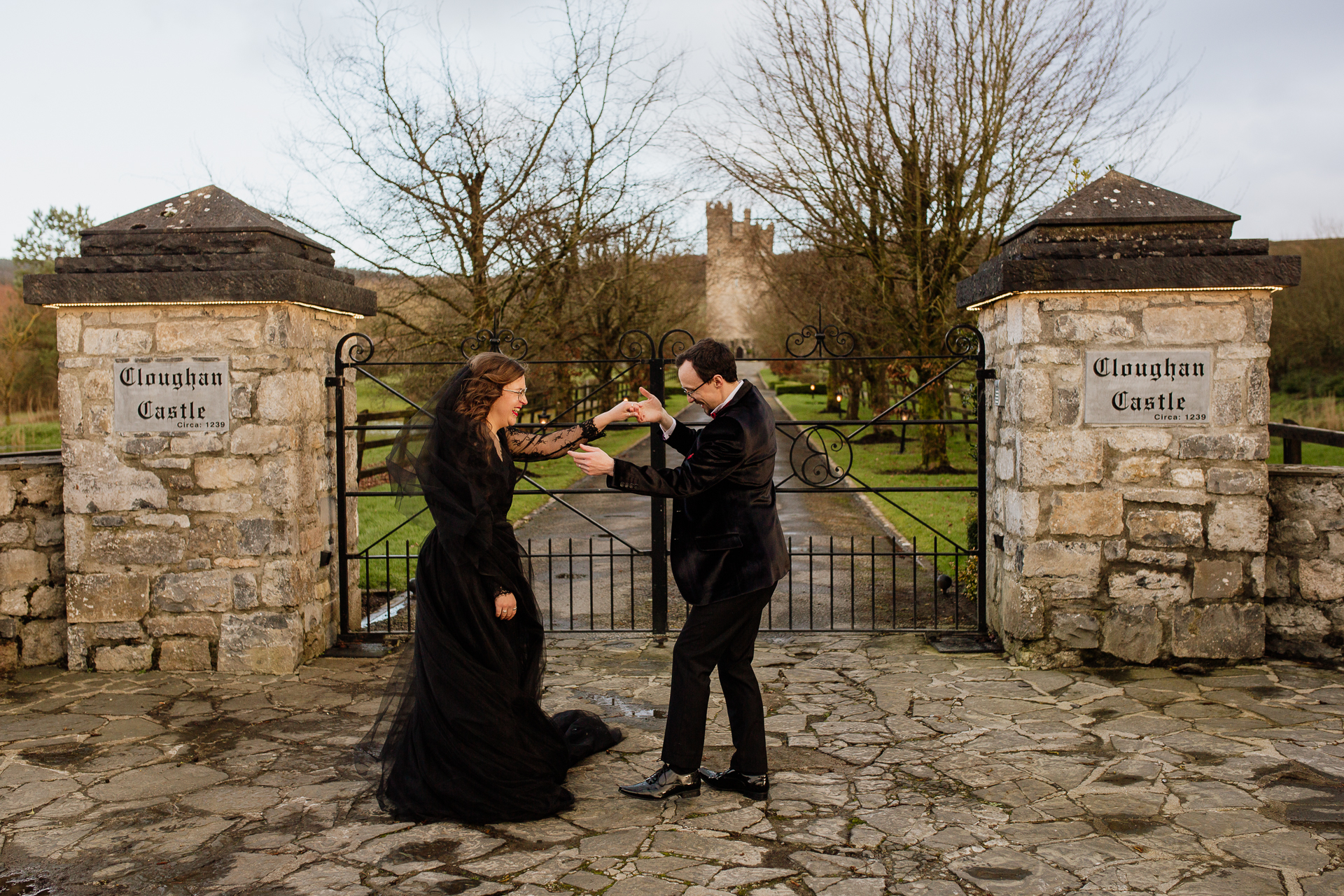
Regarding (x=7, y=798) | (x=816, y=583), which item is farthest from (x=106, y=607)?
(x=816, y=583)

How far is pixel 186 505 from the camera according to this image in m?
5.54

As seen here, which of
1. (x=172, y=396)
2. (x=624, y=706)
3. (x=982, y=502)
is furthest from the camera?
(x=982, y=502)

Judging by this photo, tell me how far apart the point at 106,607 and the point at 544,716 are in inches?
125

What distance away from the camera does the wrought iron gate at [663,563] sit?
19.6ft

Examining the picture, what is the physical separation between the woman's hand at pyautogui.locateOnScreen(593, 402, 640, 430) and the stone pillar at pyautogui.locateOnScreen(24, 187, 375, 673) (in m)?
2.32

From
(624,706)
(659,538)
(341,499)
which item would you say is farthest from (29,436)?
(624,706)

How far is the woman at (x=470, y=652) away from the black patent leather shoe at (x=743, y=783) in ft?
1.98

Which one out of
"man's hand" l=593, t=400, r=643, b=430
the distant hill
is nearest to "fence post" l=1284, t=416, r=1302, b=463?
"man's hand" l=593, t=400, r=643, b=430

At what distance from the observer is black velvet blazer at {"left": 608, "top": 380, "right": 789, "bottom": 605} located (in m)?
3.65

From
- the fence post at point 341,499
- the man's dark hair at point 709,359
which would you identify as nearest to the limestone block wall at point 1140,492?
the man's dark hair at point 709,359

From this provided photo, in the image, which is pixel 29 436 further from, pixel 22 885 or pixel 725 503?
pixel 725 503

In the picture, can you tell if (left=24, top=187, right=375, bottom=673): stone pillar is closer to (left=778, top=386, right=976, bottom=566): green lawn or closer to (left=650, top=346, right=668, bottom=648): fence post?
(left=650, top=346, right=668, bottom=648): fence post

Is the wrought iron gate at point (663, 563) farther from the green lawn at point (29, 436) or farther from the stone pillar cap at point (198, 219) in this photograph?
the green lawn at point (29, 436)

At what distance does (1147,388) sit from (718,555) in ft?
10.1
